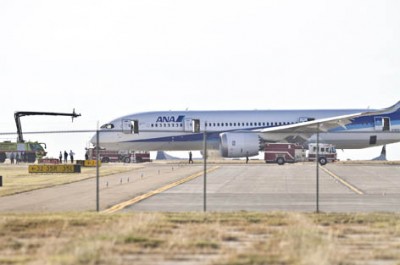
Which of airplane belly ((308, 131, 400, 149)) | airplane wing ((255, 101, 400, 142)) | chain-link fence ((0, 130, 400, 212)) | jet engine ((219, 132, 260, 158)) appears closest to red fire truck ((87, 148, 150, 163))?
airplane wing ((255, 101, 400, 142))

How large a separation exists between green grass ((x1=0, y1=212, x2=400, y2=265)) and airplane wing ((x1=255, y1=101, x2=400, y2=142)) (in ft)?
134

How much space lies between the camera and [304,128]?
6100cm

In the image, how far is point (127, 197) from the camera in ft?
91.4

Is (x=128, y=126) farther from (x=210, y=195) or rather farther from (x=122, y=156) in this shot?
(x=210, y=195)

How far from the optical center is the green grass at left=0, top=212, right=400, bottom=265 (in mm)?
12391

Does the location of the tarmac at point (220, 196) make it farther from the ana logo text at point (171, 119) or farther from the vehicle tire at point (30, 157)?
the vehicle tire at point (30, 157)

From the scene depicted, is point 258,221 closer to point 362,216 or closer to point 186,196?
point 362,216

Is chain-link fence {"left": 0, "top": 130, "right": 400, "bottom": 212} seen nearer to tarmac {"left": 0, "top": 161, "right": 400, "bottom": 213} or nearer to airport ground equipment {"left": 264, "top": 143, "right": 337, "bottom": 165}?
tarmac {"left": 0, "top": 161, "right": 400, "bottom": 213}

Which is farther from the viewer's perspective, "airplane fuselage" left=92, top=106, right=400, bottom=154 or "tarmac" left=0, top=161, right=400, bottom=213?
"airplane fuselage" left=92, top=106, right=400, bottom=154

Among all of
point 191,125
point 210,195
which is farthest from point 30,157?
point 210,195

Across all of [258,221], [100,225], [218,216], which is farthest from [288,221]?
[100,225]

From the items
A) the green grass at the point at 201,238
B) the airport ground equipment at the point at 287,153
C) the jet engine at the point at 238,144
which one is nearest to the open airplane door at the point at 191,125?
the jet engine at the point at 238,144

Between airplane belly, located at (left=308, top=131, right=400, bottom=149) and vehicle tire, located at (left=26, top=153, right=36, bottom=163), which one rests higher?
airplane belly, located at (left=308, top=131, right=400, bottom=149)

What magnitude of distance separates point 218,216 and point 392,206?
673 cm
